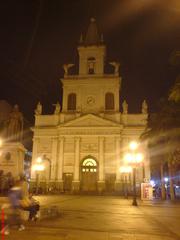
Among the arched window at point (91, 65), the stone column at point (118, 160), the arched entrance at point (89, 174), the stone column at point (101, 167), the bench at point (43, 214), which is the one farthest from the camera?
the arched window at point (91, 65)

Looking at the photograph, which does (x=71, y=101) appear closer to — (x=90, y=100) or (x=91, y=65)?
(x=90, y=100)

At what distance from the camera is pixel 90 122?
44156 millimetres

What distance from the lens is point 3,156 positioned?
43.1 m

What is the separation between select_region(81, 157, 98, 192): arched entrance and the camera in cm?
4241

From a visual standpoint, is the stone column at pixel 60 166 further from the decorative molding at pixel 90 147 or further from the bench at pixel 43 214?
the bench at pixel 43 214

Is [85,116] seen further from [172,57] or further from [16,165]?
[172,57]

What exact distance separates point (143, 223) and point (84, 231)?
332 centimetres

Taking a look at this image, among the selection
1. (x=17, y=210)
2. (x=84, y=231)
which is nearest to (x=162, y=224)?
(x=84, y=231)

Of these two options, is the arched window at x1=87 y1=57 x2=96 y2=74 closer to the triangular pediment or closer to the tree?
the triangular pediment

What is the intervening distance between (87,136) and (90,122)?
231cm

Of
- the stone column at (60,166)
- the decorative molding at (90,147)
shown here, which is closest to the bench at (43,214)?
the stone column at (60,166)

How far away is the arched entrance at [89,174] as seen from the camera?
4241 centimetres

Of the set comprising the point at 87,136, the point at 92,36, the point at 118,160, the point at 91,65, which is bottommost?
the point at 118,160

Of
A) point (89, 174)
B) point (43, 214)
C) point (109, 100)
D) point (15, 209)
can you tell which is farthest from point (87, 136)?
point (15, 209)
